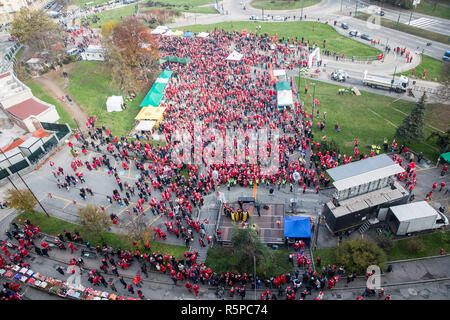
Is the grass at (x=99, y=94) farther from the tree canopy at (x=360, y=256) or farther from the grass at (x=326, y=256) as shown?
the tree canopy at (x=360, y=256)

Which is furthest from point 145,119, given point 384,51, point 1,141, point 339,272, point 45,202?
point 384,51

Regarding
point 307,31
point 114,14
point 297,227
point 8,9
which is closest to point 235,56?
point 307,31

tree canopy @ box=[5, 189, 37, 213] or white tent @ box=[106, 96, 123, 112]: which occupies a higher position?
tree canopy @ box=[5, 189, 37, 213]

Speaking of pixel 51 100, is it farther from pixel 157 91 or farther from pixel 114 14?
pixel 114 14

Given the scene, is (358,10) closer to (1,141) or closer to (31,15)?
(31,15)

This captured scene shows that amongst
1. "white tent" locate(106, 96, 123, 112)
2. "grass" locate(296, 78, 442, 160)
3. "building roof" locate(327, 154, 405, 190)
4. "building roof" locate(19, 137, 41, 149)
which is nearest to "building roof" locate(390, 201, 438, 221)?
"building roof" locate(327, 154, 405, 190)

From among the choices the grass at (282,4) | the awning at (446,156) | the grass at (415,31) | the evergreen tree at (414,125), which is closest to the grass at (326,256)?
the awning at (446,156)

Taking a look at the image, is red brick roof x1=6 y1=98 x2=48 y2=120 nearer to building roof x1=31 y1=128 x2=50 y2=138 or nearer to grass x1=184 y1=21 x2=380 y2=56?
building roof x1=31 y1=128 x2=50 y2=138
